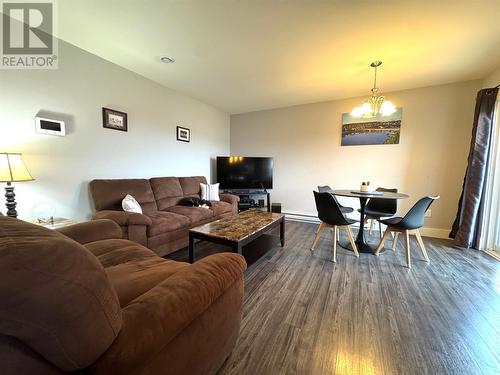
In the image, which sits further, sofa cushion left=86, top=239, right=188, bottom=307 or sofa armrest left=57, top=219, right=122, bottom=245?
sofa armrest left=57, top=219, right=122, bottom=245

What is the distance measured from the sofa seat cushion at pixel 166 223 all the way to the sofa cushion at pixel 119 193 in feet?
1.14

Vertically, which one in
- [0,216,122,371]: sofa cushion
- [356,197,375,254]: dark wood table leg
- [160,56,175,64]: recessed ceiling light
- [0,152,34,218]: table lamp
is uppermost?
[160,56,175,64]: recessed ceiling light

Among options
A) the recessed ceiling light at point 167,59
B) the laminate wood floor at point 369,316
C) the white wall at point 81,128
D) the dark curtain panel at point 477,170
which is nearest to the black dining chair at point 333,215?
the laminate wood floor at point 369,316

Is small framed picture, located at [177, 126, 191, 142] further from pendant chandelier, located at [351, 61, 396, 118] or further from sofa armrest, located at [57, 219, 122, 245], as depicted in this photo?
pendant chandelier, located at [351, 61, 396, 118]

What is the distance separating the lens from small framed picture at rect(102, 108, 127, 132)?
2670mm

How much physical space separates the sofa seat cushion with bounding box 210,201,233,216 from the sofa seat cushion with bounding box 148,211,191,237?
2.04 feet

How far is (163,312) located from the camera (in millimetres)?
739

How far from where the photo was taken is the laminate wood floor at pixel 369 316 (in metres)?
1.20

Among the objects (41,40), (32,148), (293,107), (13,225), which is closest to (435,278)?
(13,225)

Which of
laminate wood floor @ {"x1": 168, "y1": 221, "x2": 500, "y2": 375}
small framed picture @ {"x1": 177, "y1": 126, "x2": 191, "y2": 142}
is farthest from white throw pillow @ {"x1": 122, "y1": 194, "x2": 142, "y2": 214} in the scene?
small framed picture @ {"x1": 177, "y1": 126, "x2": 191, "y2": 142}

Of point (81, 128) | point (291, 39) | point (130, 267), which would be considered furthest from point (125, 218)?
point (291, 39)

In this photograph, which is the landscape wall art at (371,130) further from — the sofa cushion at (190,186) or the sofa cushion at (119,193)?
the sofa cushion at (119,193)

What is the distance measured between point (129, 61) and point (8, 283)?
10.1 feet

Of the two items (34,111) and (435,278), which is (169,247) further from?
(435,278)
